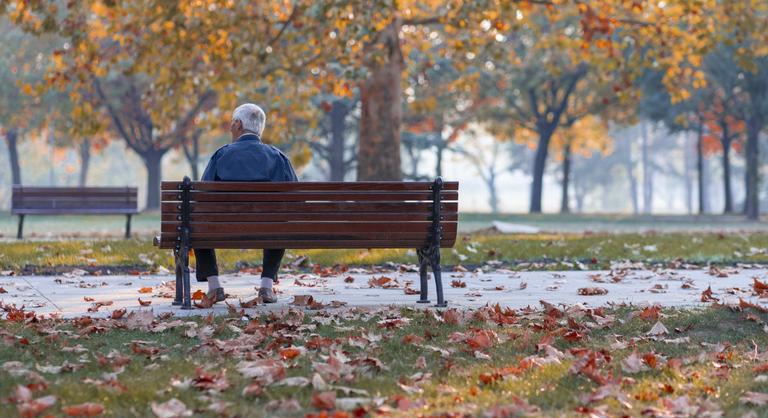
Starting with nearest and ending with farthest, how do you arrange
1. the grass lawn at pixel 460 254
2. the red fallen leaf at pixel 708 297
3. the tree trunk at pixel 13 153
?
the red fallen leaf at pixel 708 297, the grass lawn at pixel 460 254, the tree trunk at pixel 13 153

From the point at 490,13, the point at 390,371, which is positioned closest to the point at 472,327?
the point at 390,371

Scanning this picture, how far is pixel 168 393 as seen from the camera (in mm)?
4750

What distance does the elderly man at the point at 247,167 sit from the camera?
7805mm

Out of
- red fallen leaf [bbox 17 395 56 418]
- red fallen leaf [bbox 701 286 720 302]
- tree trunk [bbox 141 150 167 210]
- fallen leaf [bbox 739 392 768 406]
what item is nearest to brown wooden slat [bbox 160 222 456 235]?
red fallen leaf [bbox 701 286 720 302]

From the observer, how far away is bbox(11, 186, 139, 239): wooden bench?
55.7ft

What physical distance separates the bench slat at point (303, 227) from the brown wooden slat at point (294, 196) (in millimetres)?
165

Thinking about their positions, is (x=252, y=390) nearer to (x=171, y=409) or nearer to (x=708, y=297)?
(x=171, y=409)

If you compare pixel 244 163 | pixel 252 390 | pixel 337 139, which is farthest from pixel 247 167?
pixel 337 139

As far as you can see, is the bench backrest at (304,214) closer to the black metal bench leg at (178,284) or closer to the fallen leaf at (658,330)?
the black metal bench leg at (178,284)

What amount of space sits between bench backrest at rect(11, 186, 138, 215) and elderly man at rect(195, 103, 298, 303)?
31.3 ft

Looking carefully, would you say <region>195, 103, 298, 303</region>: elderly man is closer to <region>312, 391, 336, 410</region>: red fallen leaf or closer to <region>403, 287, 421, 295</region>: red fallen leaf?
<region>403, 287, 421, 295</region>: red fallen leaf

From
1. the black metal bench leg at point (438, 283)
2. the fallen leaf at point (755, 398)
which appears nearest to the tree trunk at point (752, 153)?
the black metal bench leg at point (438, 283)

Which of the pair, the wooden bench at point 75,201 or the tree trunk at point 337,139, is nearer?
the wooden bench at point 75,201

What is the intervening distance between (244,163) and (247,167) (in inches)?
1.4
